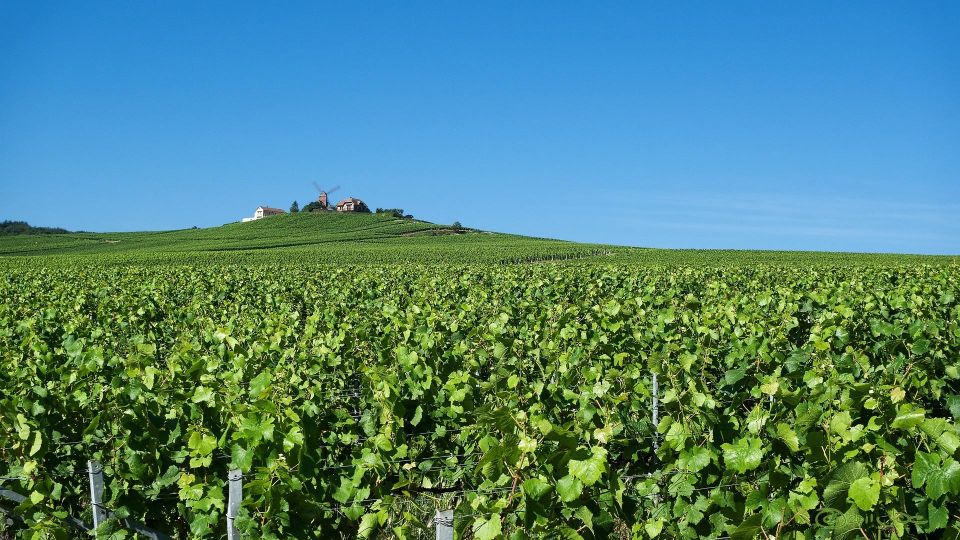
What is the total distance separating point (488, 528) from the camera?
128 inches

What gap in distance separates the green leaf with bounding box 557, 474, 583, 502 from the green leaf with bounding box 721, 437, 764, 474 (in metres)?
0.85

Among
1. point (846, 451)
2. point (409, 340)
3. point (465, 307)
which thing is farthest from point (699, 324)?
point (846, 451)

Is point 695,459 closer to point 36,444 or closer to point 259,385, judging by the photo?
point 259,385

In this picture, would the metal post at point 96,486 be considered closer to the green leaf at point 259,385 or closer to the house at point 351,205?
the green leaf at point 259,385

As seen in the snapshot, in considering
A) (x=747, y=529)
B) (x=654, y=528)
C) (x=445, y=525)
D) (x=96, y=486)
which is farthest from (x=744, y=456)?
(x=96, y=486)

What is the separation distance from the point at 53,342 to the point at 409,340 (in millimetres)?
5260

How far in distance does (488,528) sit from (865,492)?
161 centimetres

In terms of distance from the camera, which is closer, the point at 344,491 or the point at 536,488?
the point at 536,488

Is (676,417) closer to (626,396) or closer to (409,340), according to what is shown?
(626,396)

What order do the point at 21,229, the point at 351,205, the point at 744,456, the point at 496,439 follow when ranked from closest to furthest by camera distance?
the point at 744,456, the point at 496,439, the point at 21,229, the point at 351,205

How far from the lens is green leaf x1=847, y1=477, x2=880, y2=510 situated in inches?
121

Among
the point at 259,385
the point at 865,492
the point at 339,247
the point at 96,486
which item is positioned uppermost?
the point at 339,247

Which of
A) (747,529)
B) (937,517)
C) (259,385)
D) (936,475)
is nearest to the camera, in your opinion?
(936,475)

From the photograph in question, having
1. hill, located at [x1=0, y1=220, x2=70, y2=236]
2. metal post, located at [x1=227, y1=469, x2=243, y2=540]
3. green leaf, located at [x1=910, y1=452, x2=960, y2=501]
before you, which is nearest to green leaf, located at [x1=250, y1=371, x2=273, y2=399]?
metal post, located at [x1=227, y1=469, x2=243, y2=540]
